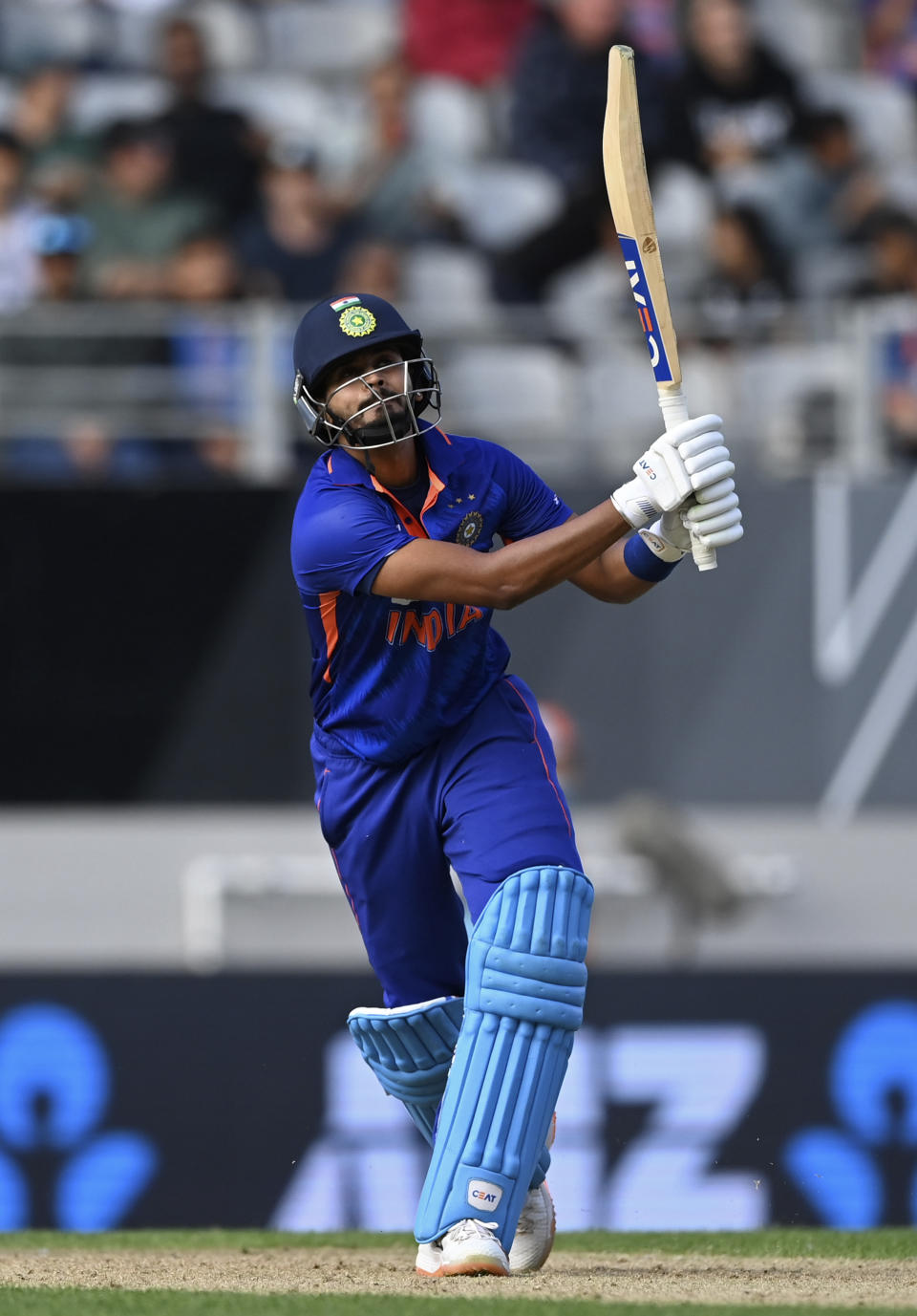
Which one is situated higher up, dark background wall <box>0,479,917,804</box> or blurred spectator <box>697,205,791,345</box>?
blurred spectator <box>697,205,791,345</box>

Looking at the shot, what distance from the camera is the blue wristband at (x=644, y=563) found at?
→ 15.1ft

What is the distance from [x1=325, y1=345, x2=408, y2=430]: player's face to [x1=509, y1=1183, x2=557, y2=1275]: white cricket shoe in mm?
1819

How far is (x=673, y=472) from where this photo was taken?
4148 millimetres

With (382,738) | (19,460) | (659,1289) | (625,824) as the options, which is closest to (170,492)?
(19,460)

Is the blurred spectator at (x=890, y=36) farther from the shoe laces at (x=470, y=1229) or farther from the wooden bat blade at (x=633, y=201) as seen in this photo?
the shoe laces at (x=470, y=1229)

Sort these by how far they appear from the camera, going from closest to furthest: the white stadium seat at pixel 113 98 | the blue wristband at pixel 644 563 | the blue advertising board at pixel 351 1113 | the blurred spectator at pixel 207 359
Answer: the blue wristband at pixel 644 563 → the blue advertising board at pixel 351 1113 → the blurred spectator at pixel 207 359 → the white stadium seat at pixel 113 98

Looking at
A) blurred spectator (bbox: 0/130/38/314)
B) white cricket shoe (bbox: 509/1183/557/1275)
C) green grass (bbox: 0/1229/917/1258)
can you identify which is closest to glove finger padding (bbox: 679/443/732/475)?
white cricket shoe (bbox: 509/1183/557/1275)

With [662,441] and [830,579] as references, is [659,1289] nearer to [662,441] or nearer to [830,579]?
[662,441]

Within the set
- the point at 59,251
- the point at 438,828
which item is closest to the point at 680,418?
the point at 438,828

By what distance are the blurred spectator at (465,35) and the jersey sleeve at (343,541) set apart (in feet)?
27.4

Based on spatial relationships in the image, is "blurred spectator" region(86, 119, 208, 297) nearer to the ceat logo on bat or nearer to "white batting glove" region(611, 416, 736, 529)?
the ceat logo on bat

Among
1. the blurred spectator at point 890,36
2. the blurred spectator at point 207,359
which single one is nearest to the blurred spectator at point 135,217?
the blurred spectator at point 207,359

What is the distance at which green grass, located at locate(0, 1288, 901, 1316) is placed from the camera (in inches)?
149

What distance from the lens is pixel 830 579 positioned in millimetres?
10086
